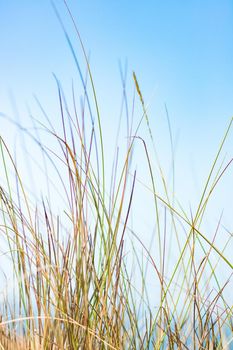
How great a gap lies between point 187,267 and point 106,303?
1.00ft

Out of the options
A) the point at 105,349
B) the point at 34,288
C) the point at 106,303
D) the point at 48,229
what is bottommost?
the point at 105,349

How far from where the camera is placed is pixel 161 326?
1506 millimetres

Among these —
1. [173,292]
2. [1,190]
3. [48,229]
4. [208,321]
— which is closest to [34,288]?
[48,229]

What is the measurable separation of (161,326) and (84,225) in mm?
400

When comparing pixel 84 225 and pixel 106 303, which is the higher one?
pixel 84 225

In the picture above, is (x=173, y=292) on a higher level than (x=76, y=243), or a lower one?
lower

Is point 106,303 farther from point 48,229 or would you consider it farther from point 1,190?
point 1,190

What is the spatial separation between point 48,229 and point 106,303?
0.29 meters

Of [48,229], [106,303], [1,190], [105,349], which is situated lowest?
[105,349]

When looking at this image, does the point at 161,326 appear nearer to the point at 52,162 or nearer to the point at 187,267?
the point at 187,267

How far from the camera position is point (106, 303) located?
142 cm

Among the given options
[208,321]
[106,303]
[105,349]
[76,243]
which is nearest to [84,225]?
[76,243]

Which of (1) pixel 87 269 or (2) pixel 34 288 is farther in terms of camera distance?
(2) pixel 34 288

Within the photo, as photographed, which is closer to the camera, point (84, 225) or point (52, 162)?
point (84, 225)
